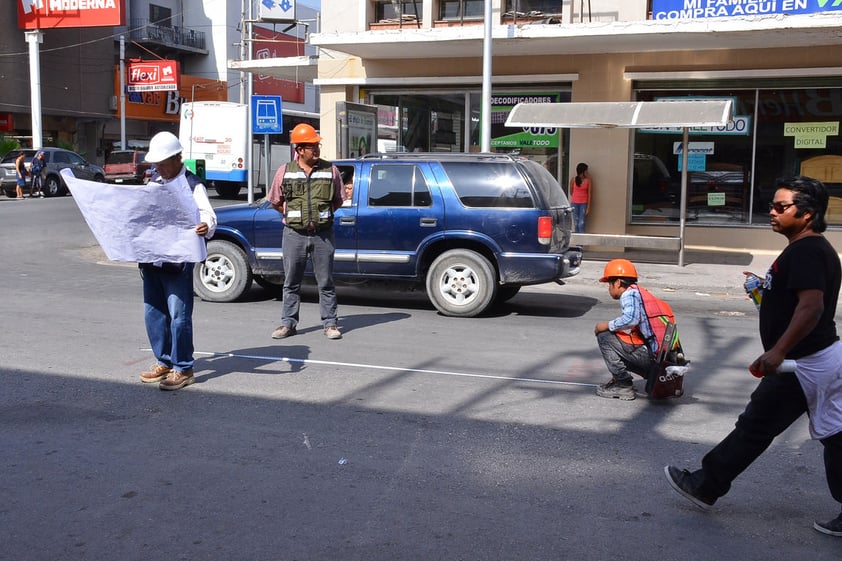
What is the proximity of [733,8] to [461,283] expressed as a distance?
7.74 meters

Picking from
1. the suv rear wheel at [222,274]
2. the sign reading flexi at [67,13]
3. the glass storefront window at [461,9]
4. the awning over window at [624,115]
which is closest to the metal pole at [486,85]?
the awning over window at [624,115]

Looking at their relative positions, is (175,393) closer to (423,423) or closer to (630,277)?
(423,423)

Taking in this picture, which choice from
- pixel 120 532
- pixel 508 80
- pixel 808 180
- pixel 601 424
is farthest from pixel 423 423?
pixel 508 80

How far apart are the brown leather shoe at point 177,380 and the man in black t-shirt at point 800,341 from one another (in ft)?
12.8

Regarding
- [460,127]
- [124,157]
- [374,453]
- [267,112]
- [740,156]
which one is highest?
[267,112]

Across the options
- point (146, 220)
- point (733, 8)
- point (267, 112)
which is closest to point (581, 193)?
point (733, 8)

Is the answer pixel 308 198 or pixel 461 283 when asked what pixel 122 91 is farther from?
pixel 308 198

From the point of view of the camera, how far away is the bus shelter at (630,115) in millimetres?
13484

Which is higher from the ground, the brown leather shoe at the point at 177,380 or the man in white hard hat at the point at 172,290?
the man in white hard hat at the point at 172,290

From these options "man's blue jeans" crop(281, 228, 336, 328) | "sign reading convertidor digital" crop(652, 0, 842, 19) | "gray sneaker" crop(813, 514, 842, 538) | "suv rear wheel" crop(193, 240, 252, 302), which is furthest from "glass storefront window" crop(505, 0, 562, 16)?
"gray sneaker" crop(813, 514, 842, 538)

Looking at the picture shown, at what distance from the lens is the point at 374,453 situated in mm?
5195

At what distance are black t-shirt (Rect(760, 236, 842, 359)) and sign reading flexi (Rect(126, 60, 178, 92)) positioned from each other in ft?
149

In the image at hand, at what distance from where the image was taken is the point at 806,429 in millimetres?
5832

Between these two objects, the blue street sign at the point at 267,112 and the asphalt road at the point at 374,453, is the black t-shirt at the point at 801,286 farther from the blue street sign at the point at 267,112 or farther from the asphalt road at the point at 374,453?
the blue street sign at the point at 267,112
